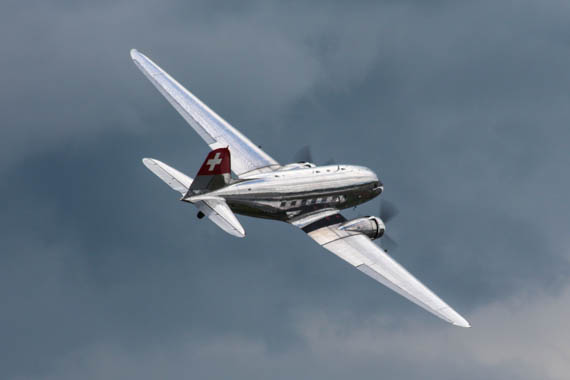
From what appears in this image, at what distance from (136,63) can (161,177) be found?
75.0 ft

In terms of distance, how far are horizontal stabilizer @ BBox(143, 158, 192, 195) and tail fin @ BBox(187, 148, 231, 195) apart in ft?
5.23

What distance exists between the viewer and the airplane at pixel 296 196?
84188 mm

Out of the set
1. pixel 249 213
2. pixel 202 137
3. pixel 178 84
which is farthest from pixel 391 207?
pixel 178 84

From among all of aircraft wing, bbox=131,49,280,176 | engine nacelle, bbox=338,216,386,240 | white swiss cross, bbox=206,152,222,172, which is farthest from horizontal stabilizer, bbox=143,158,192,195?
engine nacelle, bbox=338,216,386,240

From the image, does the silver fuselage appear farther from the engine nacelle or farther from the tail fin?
the engine nacelle

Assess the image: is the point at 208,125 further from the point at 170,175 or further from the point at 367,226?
the point at 367,226

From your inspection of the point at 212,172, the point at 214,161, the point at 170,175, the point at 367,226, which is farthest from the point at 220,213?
the point at 367,226

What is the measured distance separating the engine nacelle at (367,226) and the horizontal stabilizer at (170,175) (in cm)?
1274

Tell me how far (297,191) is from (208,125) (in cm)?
1426

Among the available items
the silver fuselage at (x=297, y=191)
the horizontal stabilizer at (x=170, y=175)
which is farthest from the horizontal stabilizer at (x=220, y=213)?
the horizontal stabilizer at (x=170, y=175)

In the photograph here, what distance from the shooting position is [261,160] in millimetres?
97188

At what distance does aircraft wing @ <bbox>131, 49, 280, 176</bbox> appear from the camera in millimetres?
96750

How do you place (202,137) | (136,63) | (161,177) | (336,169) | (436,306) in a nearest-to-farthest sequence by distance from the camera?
(436,306)
(161,177)
(336,169)
(202,137)
(136,63)

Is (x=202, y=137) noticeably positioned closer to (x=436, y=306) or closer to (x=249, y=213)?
(x=249, y=213)
